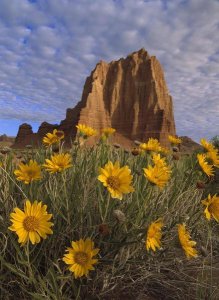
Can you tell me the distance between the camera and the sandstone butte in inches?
3566

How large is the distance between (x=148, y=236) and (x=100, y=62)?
10350 centimetres

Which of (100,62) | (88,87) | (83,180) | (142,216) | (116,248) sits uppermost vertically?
(100,62)

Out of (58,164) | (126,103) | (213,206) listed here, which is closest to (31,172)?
(58,164)

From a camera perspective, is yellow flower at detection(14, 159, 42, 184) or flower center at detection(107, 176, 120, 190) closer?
flower center at detection(107, 176, 120, 190)

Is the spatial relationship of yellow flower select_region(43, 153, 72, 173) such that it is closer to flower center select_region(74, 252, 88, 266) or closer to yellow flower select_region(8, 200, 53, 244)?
yellow flower select_region(8, 200, 53, 244)

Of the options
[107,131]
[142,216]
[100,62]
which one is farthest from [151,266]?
[100,62]

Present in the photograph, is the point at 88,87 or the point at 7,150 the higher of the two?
the point at 88,87

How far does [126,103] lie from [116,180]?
9643cm

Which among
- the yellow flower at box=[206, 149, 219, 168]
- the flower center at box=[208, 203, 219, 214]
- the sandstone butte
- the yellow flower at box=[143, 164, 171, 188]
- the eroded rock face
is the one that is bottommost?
the flower center at box=[208, 203, 219, 214]

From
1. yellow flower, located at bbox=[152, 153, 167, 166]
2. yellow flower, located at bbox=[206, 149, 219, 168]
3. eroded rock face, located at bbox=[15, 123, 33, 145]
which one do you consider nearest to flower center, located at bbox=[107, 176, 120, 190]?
yellow flower, located at bbox=[152, 153, 167, 166]

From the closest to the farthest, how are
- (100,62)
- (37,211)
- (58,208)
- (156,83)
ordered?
(37,211) → (58,208) → (156,83) → (100,62)

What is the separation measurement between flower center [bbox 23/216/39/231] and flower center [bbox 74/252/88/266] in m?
0.31

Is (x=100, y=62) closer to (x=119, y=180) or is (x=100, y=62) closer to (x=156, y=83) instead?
(x=156, y=83)

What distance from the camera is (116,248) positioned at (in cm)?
266
